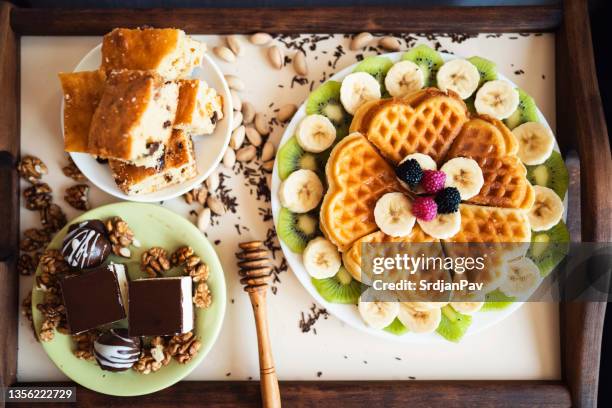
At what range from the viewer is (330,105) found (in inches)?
81.2

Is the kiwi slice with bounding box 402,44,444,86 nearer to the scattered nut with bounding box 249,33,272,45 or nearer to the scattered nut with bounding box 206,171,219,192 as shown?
the scattered nut with bounding box 249,33,272,45

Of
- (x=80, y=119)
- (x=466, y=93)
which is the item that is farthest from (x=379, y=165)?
(x=80, y=119)

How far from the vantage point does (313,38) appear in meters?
2.14

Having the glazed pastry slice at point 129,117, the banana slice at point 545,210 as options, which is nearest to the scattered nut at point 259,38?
the glazed pastry slice at point 129,117

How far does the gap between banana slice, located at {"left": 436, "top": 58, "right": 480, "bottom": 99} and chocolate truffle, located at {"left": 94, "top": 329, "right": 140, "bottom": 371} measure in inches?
60.1

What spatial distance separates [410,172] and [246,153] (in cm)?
66

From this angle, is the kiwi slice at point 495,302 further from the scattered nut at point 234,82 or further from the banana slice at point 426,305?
the scattered nut at point 234,82

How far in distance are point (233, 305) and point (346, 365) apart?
512 mm

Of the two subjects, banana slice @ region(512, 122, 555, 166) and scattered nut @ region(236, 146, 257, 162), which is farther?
scattered nut @ region(236, 146, 257, 162)

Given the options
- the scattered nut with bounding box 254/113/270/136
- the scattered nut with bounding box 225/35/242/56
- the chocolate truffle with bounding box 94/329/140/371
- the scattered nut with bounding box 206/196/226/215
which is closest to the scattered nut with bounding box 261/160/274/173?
the scattered nut with bounding box 254/113/270/136

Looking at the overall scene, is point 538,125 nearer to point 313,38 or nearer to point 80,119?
point 313,38

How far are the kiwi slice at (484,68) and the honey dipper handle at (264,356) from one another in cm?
118

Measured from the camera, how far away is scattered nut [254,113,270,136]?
2.12m

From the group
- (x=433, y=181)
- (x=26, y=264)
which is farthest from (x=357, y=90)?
(x=26, y=264)
